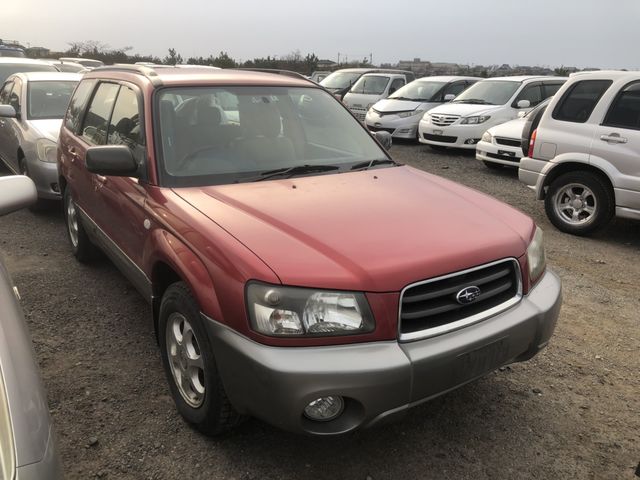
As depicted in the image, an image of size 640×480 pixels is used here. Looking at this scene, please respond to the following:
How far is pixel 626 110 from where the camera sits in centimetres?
566

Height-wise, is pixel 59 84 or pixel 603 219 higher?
pixel 59 84

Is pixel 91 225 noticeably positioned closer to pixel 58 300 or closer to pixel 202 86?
pixel 58 300

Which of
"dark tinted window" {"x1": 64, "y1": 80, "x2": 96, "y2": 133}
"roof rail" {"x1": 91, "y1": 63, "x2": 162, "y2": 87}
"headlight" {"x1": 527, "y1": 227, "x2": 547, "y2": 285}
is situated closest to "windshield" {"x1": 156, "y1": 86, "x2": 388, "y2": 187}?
"roof rail" {"x1": 91, "y1": 63, "x2": 162, "y2": 87}

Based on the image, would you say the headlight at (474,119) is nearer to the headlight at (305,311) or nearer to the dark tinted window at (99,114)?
the dark tinted window at (99,114)

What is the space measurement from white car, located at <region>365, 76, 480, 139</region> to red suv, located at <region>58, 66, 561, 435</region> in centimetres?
910

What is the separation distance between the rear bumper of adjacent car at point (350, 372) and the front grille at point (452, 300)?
1.9 inches

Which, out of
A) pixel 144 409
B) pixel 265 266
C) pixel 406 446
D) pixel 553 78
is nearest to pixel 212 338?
pixel 265 266

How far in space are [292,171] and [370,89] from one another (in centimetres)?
1248

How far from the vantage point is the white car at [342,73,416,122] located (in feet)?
47.8

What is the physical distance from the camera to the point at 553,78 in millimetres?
11438

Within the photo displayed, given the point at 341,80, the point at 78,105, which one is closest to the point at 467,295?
the point at 78,105

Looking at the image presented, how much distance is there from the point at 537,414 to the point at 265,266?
1.83m

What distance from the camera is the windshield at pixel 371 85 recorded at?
1486cm

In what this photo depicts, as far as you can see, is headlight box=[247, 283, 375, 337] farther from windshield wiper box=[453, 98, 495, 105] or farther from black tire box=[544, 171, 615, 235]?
windshield wiper box=[453, 98, 495, 105]
